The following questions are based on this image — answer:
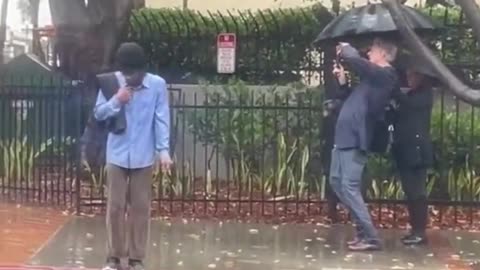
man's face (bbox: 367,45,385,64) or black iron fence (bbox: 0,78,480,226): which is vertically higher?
man's face (bbox: 367,45,385,64)

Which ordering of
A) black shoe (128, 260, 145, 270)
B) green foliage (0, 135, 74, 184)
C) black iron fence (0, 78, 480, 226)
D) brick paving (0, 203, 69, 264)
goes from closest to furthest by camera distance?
black shoe (128, 260, 145, 270) → brick paving (0, 203, 69, 264) → black iron fence (0, 78, 480, 226) → green foliage (0, 135, 74, 184)

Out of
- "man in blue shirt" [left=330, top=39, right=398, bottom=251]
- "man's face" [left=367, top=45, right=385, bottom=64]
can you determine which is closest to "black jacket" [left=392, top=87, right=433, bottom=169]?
"man in blue shirt" [left=330, top=39, right=398, bottom=251]

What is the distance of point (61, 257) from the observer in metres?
9.68

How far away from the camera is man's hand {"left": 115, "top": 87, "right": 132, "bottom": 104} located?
862cm

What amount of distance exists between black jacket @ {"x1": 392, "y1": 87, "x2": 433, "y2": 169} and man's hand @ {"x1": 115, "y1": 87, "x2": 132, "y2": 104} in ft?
9.01

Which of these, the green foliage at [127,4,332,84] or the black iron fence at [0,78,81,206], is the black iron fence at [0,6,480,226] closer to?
the black iron fence at [0,78,81,206]

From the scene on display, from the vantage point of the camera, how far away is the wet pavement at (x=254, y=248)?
31.5 ft

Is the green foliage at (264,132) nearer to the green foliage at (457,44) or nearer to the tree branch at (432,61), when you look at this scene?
the green foliage at (457,44)

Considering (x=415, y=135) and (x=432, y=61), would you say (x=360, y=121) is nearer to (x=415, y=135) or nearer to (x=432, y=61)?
(x=415, y=135)

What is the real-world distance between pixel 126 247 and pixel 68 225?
2.64m

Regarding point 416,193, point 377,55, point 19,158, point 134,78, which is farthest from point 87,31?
point 134,78

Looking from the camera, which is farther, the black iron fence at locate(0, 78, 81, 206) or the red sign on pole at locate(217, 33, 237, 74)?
the red sign on pole at locate(217, 33, 237, 74)

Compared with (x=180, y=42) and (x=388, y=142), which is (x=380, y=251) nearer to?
(x=388, y=142)

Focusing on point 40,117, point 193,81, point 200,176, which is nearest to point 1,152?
A: point 40,117
